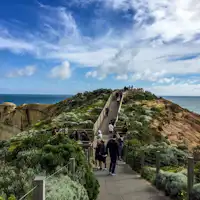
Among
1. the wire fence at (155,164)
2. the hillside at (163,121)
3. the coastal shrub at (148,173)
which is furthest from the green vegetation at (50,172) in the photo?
the hillside at (163,121)

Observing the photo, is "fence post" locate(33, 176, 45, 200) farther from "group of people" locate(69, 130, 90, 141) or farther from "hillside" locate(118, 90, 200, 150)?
"hillside" locate(118, 90, 200, 150)

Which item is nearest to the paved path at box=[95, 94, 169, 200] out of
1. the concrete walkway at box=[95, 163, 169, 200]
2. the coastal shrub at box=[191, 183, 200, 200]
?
the concrete walkway at box=[95, 163, 169, 200]

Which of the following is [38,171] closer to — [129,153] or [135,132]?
[129,153]

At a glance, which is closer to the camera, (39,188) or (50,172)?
(39,188)

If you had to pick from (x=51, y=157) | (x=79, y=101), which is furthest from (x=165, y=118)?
(x=51, y=157)

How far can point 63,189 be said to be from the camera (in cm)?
595

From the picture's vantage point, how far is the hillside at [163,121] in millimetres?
24688

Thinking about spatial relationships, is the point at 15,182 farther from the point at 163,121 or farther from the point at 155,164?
the point at 163,121

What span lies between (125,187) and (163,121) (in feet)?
67.3

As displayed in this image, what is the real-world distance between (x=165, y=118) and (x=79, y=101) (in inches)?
Answer: 665

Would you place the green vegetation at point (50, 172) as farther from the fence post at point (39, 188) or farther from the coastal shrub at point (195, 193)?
the coastal shrub at point (195, 193)

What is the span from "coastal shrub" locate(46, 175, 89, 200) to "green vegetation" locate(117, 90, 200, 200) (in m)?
2.88

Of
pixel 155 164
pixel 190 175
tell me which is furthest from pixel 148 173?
pixel 190 175

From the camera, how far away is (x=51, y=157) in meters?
7.71
